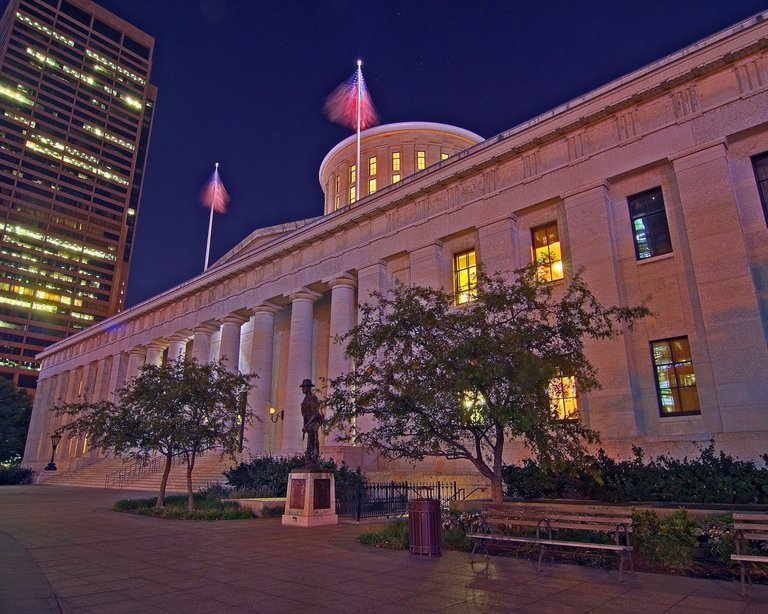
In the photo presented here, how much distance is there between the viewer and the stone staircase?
2825 cm

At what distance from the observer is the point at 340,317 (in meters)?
29.5

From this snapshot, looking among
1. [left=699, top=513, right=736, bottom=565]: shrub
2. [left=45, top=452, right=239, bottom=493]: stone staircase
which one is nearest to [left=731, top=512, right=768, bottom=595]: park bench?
[left=699, top=513, right=736, bottom=565]: shrub

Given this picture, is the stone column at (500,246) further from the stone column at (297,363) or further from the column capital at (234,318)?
the column capital at (234,318)

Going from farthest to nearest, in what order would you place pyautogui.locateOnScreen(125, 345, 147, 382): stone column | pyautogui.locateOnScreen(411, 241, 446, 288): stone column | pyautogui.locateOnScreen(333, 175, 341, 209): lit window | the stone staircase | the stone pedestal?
pyautogui.locateOnScreen(333, 175, 341, 209): lit window → pyautogui.locateOnScreen(125, 345, 147, 382): stone column → the stone staircase → pyautogui.locateOnScreen(411, 241, 446, 288): stone column → the stone pedestal

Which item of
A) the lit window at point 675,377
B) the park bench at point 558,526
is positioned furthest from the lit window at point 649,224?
the park bench at point 558,526

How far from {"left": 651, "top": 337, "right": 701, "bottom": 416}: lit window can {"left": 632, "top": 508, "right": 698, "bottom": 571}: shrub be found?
9.50 m

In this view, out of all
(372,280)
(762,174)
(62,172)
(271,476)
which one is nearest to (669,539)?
(762,174)

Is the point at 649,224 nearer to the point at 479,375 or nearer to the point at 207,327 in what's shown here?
the point at 479,375

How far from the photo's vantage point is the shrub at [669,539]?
26.9 ft

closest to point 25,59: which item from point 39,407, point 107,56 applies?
point 107,56

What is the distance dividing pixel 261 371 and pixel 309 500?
65.1 feet

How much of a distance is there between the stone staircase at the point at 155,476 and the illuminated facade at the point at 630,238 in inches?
118

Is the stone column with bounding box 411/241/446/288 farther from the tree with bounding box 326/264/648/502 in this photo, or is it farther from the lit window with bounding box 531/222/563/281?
the tree with bounding box 326/264/648/502

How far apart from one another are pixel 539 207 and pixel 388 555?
1743 centimetres
